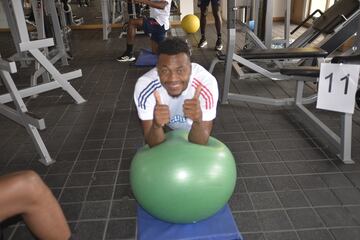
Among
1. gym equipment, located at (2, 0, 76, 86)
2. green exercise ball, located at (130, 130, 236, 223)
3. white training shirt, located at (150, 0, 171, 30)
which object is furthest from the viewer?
white training shirt, located at (150, 0, 171, 30)

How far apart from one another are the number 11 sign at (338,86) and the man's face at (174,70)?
91cm

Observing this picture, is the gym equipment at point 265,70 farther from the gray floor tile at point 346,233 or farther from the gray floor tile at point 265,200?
the gray floor tile at point 346,233

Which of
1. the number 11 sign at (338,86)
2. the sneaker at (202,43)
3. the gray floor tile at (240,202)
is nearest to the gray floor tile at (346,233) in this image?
the gray floor tile at (240,202)

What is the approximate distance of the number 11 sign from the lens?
1.77m

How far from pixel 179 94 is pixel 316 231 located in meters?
0.89

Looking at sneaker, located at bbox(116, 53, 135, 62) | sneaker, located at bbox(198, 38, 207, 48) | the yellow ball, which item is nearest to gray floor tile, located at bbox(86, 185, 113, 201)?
sneaker, located at bbox(116, 53, 135, 62)

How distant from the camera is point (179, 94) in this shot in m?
1.49

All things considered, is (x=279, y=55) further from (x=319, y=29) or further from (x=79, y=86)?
(x=79, y=86)

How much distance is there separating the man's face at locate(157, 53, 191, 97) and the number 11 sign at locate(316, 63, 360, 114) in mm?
906

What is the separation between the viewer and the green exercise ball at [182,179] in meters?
1.27

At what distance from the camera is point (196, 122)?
55.8 inches

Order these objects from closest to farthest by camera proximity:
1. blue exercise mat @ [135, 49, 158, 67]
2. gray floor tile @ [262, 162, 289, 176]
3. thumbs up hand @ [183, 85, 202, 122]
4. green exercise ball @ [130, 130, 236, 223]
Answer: green exercise ball @ [130, 130, 236, 223] < thumbs up hand @ [183, 85, 202, 122] < gray floor tile @ [262, 162, 289, 176] < blue exercise mat @ [135, 49, 158, 67]

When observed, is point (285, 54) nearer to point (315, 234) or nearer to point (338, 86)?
point (338, 86)

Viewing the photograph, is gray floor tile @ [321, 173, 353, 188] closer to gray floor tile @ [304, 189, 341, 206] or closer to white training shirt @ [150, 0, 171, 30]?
gray floor tile @ [304, 189, 341, 206]
